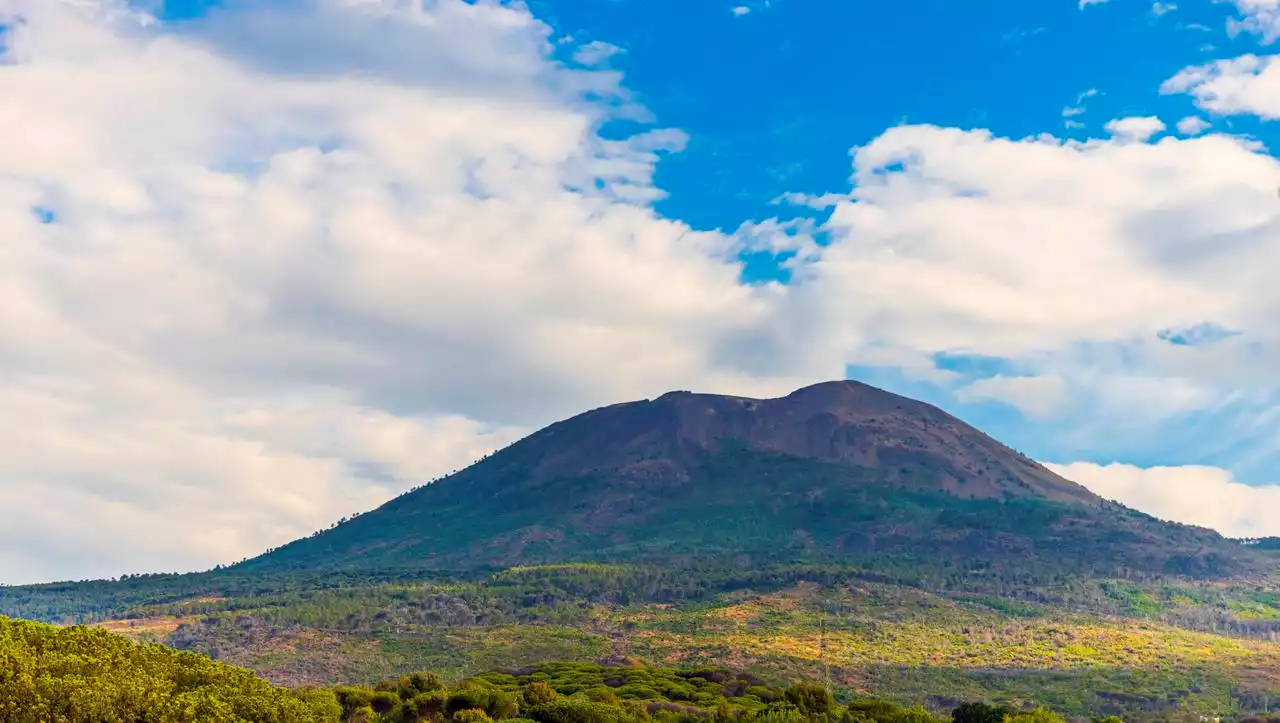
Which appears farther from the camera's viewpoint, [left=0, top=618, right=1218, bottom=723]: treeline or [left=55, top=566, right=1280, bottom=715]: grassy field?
[left=55, top=566, right=1280, bottom=715]: grassy field

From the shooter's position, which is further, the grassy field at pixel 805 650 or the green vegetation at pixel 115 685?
the grassy field at pixel 805 650

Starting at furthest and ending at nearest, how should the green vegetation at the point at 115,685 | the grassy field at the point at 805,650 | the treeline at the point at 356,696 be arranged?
the grassy field at the point at 805,650 → the treeline at the point at 356,696 → the green vegetation at the point at 115,685

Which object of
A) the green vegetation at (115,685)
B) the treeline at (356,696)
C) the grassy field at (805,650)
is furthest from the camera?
the grassy field at (805,650)

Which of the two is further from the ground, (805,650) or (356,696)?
(805,650)

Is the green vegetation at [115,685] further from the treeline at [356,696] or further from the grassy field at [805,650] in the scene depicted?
the grassy field at [805,650]

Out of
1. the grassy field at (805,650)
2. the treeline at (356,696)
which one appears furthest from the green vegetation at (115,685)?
the grassy field at (805,650)

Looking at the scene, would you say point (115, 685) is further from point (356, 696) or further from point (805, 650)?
point (805, 650)

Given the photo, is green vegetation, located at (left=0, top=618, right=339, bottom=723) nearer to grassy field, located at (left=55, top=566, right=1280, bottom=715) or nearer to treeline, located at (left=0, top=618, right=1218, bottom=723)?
treeline, located at (left=0, top=618, right=1218, bottom=723)

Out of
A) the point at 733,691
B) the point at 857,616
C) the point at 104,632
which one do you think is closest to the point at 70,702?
the point at 104,632

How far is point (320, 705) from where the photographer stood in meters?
54.8

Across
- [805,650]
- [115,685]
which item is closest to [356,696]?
[115,685]

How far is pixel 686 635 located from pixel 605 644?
591 inches

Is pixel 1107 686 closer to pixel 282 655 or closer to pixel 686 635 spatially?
pixel 686 635

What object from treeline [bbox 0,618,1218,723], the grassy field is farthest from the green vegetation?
the grassy field
